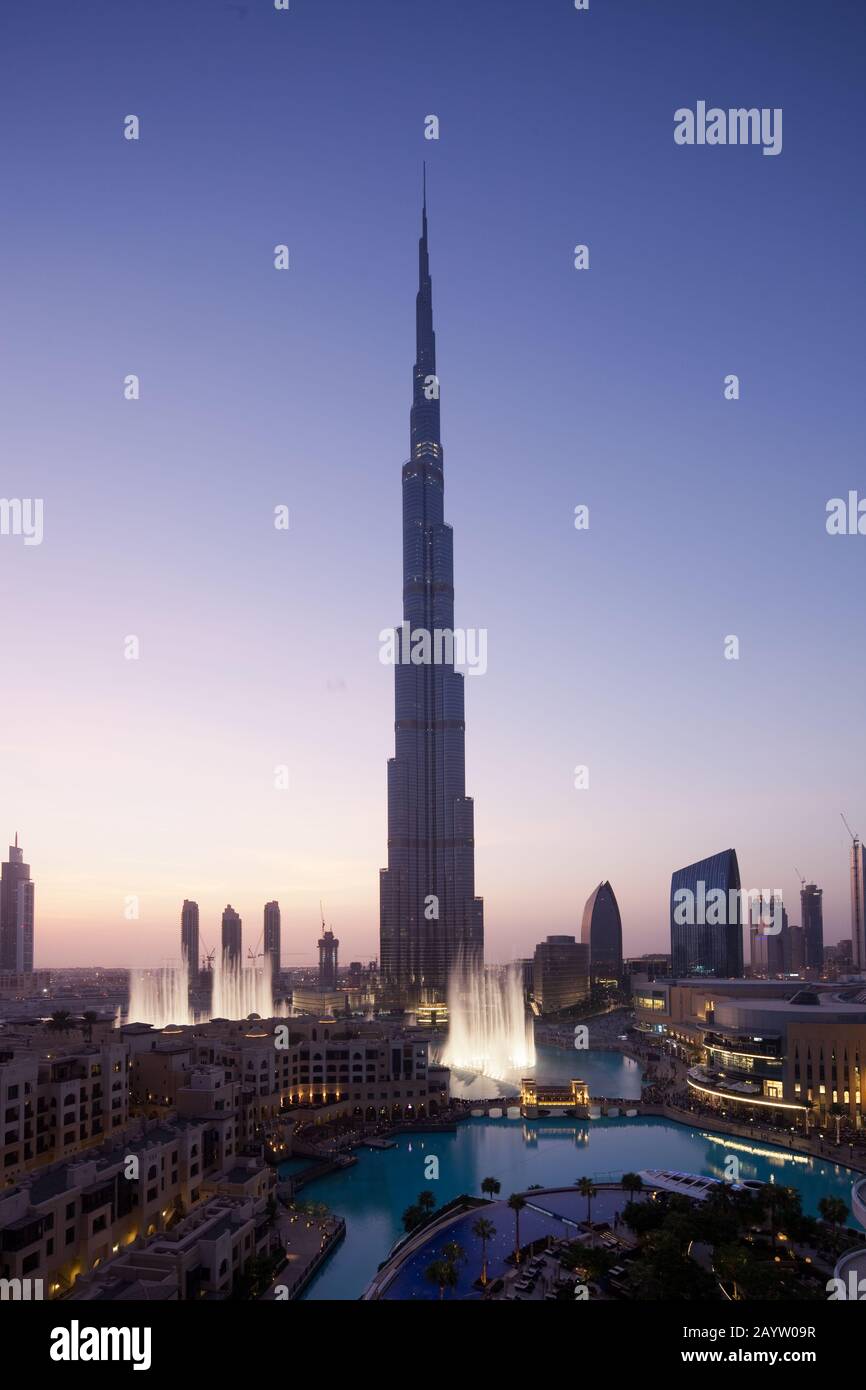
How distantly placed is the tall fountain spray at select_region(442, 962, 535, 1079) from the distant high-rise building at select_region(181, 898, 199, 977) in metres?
52.2

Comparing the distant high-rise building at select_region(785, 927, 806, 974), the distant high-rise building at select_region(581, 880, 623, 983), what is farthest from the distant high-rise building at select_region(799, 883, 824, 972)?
the distant high-rise building at select_region(581, 880, 623, 983)

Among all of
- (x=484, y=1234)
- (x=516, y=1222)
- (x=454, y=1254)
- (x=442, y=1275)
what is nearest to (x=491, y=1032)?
(x=516, y=1222)

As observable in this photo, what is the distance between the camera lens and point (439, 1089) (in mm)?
37781

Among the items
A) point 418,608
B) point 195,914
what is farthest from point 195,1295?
point 195,914

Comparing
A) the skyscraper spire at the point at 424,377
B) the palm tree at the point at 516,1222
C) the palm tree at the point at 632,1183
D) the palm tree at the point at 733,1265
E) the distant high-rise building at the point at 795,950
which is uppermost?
the skyscraper spire at the point at 424,377

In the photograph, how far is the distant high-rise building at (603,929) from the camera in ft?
395

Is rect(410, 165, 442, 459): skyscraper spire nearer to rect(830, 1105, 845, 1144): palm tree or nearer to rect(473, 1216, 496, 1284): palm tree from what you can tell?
rect(830, 1105, 845, 1144): palm tree

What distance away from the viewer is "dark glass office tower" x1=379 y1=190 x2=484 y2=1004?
323 feet

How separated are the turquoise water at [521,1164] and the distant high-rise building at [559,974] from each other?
63.8 m

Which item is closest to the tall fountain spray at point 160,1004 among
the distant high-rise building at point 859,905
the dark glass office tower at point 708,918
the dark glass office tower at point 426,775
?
the dark glass office tower at point 426,775

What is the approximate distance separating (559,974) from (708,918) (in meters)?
17.1

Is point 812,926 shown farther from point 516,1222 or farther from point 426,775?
point 516,1222

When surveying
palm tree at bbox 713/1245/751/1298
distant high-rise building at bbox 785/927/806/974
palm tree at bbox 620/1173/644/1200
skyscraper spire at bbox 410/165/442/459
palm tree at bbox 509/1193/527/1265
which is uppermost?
skyscraper spire at bbox 410/165/442/459

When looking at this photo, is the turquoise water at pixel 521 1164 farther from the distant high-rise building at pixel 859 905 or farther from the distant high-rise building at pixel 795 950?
the distant high-rise building at pixel 795 950
